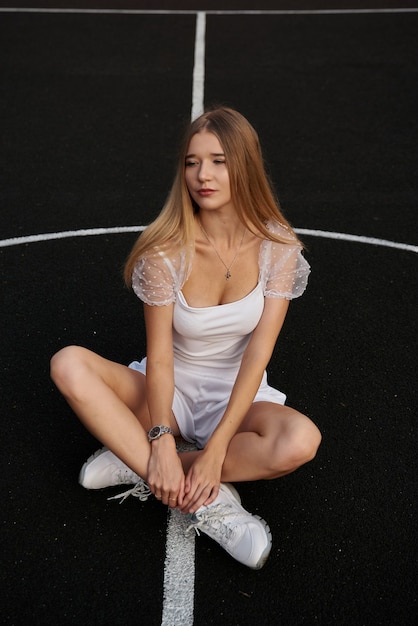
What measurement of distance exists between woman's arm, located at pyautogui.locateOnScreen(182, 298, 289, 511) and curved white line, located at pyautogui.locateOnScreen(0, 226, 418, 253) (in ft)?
7.64

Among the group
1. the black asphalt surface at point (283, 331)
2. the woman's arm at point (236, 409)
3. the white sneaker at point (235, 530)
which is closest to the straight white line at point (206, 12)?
the black asphalt surface at point (283, 331)

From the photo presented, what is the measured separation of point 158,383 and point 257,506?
696 mm

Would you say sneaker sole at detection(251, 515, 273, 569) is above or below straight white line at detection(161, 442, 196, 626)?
above

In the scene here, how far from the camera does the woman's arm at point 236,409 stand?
332 cm

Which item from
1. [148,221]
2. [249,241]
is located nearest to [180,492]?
[249,241]

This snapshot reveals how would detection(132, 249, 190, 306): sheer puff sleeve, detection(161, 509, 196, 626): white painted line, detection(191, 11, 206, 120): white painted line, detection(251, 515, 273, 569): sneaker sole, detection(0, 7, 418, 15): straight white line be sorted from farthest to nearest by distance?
detection(0, 7, 418, 15): straight white line < detection(191, 11, 206, 120): white painted line < detection(132, 249, 190, 306): sheer puff sleeve < detection(251, 515, 273, 569): sneaker sole < detection(161, 509, 196, 626): white painted line

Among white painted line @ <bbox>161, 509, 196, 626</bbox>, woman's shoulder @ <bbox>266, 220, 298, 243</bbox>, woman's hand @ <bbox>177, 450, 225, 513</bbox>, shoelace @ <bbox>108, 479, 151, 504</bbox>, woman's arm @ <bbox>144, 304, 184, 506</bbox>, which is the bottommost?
white painted line @ <bbox>161, 509, 196, 626</bbox>

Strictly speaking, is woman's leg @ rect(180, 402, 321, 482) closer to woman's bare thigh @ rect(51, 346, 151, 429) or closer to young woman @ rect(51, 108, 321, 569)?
young woman @ rect(51, 108, 321, 569)

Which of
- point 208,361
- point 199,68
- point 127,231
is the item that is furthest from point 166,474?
point 199,68

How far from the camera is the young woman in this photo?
335 centimetres

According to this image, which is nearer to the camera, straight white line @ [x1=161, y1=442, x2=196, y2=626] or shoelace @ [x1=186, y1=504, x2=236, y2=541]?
straight white line @ [x1=161, y1=442, x2=196, y2=626]

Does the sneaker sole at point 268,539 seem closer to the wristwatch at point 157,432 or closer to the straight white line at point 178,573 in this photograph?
the straight white line at point 178,573

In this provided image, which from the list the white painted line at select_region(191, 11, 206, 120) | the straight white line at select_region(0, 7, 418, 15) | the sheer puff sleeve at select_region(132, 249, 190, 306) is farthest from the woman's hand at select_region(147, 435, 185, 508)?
the straight white line at select_region(0, 7, 418, 15)

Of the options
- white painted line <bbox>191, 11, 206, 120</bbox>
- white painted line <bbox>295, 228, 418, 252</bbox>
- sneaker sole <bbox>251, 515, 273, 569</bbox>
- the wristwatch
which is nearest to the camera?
sneaker sole <bbox>251, 515, 273, 569</bbox>
